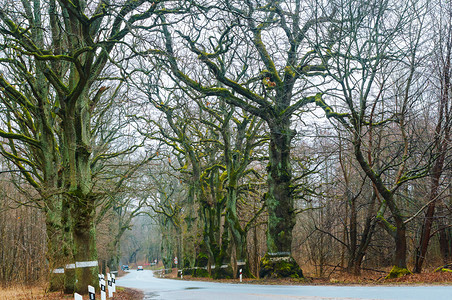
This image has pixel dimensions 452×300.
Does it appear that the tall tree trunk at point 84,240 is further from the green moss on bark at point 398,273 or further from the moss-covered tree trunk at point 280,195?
the green moss on bark at point 398,273

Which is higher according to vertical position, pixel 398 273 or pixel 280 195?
pixel 280 195

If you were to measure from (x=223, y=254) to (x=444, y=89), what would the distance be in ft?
51.7

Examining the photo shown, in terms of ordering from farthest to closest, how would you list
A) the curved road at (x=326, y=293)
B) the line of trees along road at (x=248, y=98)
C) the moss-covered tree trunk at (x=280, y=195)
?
1. the moss-covered tree trunk at (x=280, y=195)
2. the line of trees along road at (x=248, y=98)
3. the curved road at (x=326, y=293)

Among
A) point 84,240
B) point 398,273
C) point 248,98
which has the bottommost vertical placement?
point 398,273

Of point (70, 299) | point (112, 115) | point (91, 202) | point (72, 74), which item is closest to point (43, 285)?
point (70, 299)

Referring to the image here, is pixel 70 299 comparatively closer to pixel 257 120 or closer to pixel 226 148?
pixel 226 148

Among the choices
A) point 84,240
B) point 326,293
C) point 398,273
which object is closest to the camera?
point 326,293

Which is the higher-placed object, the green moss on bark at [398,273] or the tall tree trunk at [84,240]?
the tall tree trunk at [84,240]

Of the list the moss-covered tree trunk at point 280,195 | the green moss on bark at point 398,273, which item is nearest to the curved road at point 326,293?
the green moss on bark at point 398,273

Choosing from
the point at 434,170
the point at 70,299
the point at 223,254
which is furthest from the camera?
the point at 223,254

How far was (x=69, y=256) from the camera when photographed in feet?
44.8

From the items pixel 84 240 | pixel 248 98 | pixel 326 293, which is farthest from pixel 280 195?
pixel 84 240

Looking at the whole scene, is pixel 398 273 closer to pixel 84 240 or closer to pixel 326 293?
pixel 326 293

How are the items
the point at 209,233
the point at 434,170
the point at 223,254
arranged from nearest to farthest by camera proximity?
the point at 434,170, the point at 223,254, the point at 209,233
